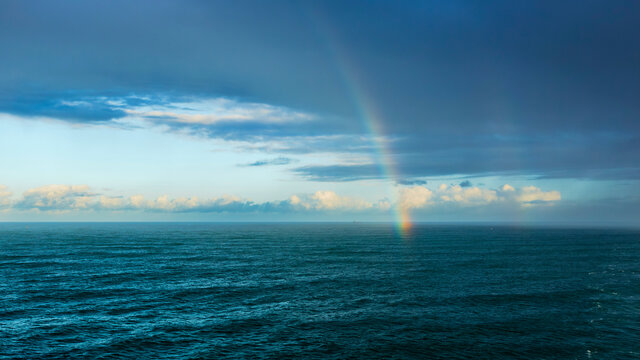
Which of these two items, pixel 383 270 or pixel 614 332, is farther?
pixel 383 270

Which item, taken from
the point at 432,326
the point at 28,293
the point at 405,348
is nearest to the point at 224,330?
the point at 405,348

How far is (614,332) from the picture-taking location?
176 ft

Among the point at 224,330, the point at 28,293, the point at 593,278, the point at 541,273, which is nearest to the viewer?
the point at 224,330

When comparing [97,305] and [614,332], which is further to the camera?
[97,305]

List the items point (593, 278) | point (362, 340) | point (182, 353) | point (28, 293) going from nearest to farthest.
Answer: point (182, 353) → point (362, 340) → point (28, 293) → point (593, 278)

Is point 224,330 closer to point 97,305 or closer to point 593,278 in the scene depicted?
point 97,305

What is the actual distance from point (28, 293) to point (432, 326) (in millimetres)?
70816

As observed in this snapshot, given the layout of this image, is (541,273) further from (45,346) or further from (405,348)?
(45,346)

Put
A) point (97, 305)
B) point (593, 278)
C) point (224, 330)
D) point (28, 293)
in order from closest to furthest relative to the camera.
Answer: point (224, 330) < point (97, 305) < point (28, 293) < point (593, 278)

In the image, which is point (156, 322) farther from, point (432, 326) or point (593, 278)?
point (593, 278)

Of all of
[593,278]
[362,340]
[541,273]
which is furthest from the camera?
[541,273]

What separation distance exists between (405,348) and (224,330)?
23.6m

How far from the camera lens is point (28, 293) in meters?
72.9

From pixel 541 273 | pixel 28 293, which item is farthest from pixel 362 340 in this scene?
pixel 541 273
